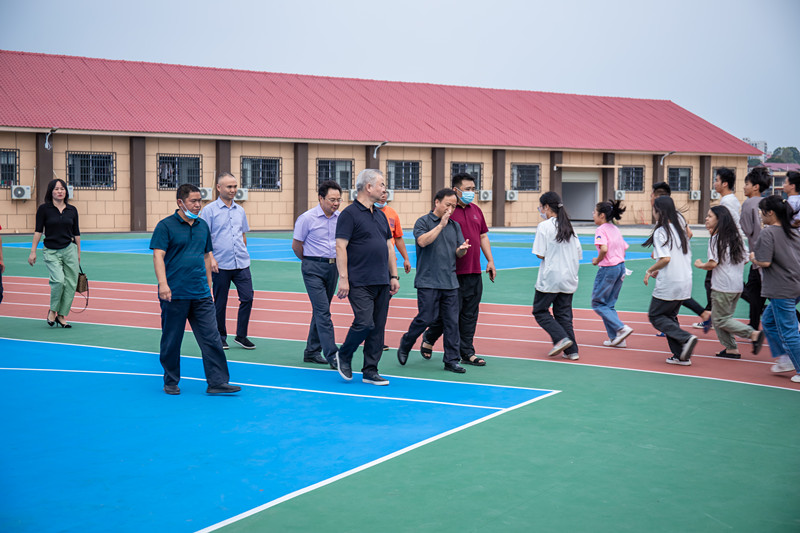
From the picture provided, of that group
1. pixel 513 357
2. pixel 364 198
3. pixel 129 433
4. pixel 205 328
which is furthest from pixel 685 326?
pixel 129 433

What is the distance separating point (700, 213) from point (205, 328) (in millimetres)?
41896

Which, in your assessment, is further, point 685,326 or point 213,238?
point 685,326

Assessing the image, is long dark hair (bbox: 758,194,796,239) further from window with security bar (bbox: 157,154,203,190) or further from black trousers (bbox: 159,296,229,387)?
window with security bar (bbox: 157,154,203,190)

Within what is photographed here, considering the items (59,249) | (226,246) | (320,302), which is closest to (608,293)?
(320,302)

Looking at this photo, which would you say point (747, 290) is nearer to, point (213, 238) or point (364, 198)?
point (364, 198)

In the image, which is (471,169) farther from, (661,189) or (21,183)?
(661,189)

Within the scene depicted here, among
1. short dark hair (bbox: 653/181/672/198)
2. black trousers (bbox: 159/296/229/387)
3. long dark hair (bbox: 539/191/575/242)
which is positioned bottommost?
black trousers (bbox: 159/296/229/387)

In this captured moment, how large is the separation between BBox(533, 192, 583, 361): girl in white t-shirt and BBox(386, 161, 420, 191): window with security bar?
28.5m

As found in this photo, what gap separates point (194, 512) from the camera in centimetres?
464

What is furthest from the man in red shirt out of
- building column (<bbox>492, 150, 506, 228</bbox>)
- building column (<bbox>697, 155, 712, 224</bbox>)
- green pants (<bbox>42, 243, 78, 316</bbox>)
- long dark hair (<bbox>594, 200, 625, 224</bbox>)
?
building column (<bbox>697, 155, 712, 224</bbox>)

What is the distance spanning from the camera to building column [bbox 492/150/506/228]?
3919 centimetres

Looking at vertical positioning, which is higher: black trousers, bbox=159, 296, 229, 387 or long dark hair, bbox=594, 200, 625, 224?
long dark hair, bbox=594, 200, 625, 224

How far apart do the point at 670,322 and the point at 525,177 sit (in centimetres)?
3219

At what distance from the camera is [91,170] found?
105 feet
